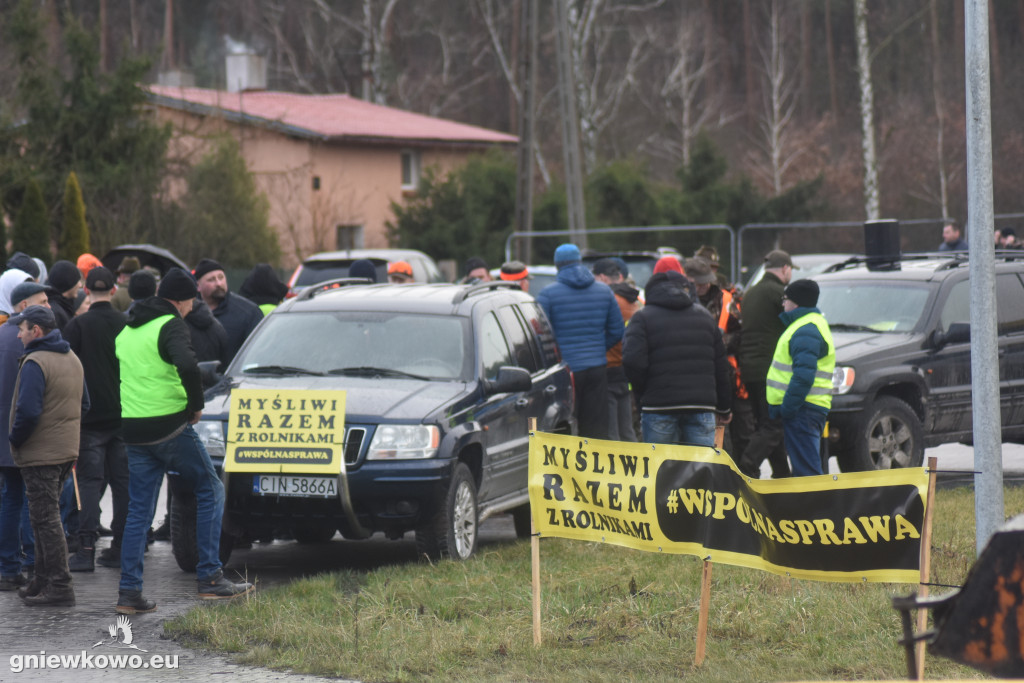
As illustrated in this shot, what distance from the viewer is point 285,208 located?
38219 mm

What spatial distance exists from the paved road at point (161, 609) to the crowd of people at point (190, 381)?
7.0 inches

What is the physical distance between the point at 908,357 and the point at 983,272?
16.8 ft

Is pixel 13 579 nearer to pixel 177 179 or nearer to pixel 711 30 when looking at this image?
pixel 177 179

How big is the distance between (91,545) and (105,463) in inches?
27.6

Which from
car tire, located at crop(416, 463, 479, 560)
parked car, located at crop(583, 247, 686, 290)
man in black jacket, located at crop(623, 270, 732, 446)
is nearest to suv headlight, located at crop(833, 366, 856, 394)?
man in black jacket, located at crop(623, 270, 732, 446)

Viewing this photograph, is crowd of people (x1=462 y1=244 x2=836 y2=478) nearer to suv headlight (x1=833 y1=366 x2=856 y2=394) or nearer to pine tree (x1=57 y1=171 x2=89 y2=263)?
suv headlight (x1=833 y1=366 x2=856 y2=394)

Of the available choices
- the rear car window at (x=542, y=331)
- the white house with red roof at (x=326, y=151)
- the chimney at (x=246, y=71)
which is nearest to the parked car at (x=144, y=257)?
the rear car window at (x=542, y=331)

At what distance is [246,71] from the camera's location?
48219mm

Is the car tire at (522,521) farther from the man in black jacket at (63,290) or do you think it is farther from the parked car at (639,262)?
the parked car at (639,262)

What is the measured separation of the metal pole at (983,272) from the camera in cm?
646

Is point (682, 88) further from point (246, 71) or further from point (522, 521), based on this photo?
point (522, 521)

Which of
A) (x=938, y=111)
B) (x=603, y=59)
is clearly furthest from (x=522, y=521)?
(x=603, y=59)

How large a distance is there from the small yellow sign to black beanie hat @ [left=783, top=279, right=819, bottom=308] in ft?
10.8

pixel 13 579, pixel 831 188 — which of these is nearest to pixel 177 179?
pixel 831 188
